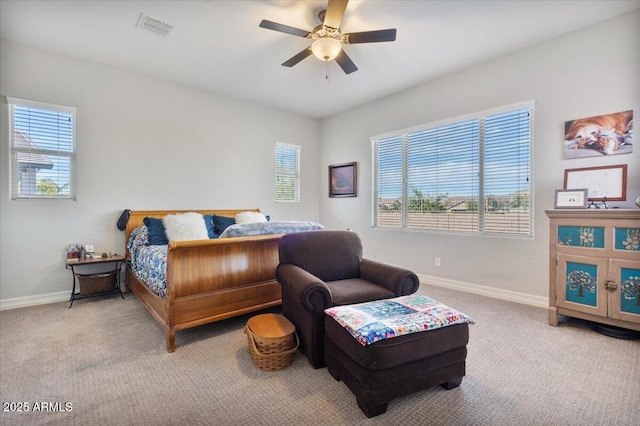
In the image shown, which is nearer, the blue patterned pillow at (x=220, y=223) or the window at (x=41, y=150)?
the window at (x=41, y=150)

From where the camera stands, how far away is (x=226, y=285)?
254 centimetres

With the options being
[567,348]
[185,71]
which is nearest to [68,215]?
[185,71]

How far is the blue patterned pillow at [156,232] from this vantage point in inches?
136

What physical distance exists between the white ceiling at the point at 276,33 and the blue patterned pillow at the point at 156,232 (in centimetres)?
203

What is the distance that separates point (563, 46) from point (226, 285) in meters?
4.26

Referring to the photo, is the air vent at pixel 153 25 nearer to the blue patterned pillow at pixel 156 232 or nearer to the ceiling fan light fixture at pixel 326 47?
the ceiling fan light fixture at pixel 326 47

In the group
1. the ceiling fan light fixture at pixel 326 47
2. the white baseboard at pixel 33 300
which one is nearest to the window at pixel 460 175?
the ceiling fan light fixture at pixel 326 47

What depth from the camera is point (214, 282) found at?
2.47 meters

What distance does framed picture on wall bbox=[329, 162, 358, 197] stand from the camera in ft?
17.7

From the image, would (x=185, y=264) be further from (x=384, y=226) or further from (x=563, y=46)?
(x=563, y=46)

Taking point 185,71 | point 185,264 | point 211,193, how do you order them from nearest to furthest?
point 185,264
point 185,71
point 211,193

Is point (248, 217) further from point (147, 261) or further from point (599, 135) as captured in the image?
point (599, 135)

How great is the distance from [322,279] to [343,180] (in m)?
3.35

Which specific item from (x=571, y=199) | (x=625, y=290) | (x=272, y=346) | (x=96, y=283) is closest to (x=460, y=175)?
(x=571, y=199)
